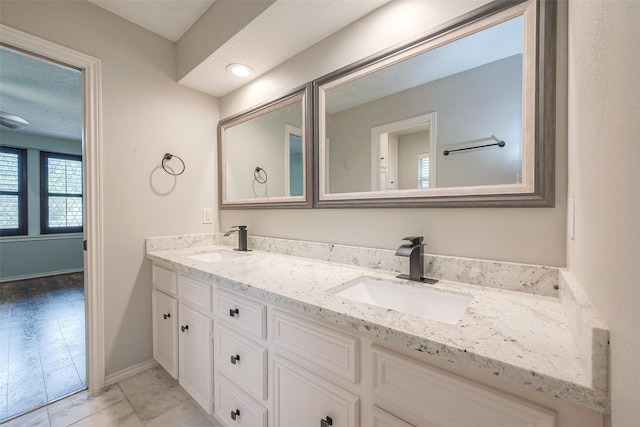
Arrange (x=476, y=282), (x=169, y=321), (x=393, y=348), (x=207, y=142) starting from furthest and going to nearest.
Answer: (x=207, y=142) → (x=169, y=321) → (x=476, y=282) → (x=393, y=348)

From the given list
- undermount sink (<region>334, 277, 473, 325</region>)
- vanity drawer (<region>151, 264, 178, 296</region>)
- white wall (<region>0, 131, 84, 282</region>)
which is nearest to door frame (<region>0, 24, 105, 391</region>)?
vanity drawer (<region>151, 264, 178, 296</region>)

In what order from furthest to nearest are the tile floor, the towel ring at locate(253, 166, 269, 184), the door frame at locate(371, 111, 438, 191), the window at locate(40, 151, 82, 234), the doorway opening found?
the window at locate(40, 151, 82, 234), the towel ring at locate(253, 166, 269, 184), the doorway opening, the tile floor, the door frame at locate(371, 111, 438, 191)

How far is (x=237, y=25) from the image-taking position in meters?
1.45

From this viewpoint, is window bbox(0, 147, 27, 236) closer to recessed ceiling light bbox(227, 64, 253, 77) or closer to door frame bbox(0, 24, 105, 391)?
door frame bbox(0, 24, 105, 391)

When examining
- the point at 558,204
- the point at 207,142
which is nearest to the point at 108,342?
the point at 207,142

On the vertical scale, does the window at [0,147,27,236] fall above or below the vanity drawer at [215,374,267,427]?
above

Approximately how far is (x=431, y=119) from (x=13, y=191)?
613cm

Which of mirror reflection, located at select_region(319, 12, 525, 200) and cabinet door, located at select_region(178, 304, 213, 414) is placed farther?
cabinet door, located at select_region(178, 304, 213, 414)

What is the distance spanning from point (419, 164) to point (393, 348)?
2.63ft

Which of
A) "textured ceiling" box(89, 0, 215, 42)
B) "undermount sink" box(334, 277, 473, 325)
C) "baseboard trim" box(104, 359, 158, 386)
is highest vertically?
"textured ceiling" box(89, 0, 215, 42)

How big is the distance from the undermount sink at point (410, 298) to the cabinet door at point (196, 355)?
77 centimetres

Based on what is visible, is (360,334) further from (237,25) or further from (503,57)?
(237,25)

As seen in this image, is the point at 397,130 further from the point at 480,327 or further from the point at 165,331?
the point at 165,331

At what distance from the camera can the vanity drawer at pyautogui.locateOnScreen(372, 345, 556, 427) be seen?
530mm
